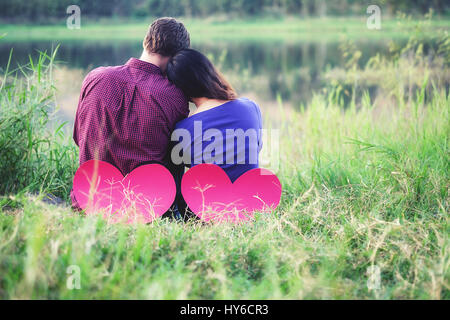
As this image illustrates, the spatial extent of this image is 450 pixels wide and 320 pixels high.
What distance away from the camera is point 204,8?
2205cm

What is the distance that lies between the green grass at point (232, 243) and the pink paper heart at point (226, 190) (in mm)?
165

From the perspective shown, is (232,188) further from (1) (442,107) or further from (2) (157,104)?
(1) (442,107)

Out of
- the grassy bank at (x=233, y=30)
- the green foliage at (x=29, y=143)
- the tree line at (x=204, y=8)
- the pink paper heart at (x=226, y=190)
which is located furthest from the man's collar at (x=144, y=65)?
the grassy bank at (x=233, y=30)

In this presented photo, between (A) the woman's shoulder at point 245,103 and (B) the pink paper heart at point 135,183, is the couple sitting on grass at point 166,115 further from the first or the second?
(B) the pink paper heart at point 135,183

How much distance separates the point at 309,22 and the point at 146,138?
2315 cm

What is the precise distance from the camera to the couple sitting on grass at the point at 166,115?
2.27 m

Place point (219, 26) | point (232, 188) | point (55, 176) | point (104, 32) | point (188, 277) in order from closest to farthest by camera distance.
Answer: point (188, 277), point (232, 188), point (55, 176), point (104, 32), point (219, 26)

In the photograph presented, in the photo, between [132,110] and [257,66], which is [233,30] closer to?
[257,66]

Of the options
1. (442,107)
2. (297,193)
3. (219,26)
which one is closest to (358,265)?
(297,193)

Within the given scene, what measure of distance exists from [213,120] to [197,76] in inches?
9.8

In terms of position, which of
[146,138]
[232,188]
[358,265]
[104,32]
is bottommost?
[358,265]

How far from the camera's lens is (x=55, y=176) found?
255 cm

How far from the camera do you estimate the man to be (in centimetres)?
230

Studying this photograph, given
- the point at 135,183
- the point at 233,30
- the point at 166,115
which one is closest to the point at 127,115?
the point at 166,115
